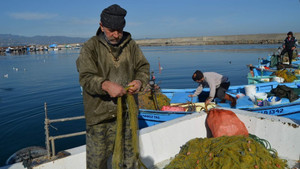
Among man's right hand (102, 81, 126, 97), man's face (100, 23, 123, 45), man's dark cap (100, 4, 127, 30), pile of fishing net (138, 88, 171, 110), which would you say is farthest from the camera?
pile of fishing net (138, 88, 171, 110)

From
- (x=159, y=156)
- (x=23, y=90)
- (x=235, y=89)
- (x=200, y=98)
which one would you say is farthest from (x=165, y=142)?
(x=23, y=90)

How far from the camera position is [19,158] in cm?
418

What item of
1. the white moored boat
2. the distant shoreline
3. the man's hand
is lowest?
the white moored boat

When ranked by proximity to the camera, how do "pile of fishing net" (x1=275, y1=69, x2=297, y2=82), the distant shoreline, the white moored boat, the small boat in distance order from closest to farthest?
the white moored boat → the small boat in distance → "pile of fishing net" (x1=275, y1=69, x2=297, y2=82) → the distant shoreline

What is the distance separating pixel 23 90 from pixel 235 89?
16.6 metres

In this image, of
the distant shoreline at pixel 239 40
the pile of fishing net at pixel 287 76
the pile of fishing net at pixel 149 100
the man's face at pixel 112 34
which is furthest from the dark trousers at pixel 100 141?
the distant shoreline at pixel 239 40

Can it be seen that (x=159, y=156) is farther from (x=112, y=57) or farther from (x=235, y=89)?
(x=235, y=89)

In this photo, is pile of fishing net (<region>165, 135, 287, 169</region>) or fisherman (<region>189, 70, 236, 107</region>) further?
fisherman (<region>189, 70, 236, 107</region>)

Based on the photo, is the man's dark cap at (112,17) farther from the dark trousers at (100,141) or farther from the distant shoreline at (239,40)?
the distant shoreline at (239,40)

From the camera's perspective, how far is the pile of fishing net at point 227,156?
287 centimetres

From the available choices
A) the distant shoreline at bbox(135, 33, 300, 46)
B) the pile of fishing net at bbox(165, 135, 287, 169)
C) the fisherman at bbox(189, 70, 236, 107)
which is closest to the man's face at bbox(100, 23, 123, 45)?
the pile of fishing net at bbox(165, 135, 287, 169)

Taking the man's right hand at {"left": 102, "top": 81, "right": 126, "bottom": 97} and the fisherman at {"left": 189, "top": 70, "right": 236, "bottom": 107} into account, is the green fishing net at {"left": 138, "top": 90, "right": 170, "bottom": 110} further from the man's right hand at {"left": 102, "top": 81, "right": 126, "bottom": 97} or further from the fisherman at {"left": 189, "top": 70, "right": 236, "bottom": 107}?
the man's right hand at {"left": 102, "top": 81, "right": 126, "bottom": 97}

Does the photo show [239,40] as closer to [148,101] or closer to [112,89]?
[148,101]

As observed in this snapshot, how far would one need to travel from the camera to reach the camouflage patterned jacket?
240 centimetres
